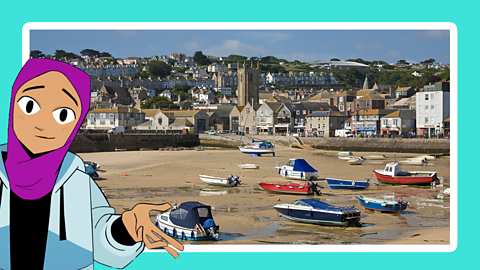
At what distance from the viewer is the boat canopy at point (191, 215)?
6619 mm

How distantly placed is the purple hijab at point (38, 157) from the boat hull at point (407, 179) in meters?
14.4

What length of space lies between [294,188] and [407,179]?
4.92 metres

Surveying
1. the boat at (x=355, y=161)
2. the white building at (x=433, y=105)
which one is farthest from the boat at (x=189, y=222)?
the boat at (x=355, y=161)

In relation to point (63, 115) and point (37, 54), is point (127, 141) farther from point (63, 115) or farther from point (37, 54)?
point (63, 115)

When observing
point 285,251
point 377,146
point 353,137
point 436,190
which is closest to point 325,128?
point 353,137

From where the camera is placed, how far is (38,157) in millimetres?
2889

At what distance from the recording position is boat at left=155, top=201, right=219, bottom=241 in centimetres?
665

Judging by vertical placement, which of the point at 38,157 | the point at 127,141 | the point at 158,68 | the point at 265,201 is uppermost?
the point at 158,68

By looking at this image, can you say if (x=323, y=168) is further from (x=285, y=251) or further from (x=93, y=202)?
(x=93, y=202)

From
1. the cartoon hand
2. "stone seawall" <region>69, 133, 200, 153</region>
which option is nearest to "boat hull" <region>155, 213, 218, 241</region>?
the cartoon hand

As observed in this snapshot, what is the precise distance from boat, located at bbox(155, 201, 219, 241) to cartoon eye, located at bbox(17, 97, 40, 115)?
389 centimetres

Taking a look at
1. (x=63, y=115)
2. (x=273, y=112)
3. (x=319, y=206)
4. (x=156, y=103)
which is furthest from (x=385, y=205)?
(x=156, y=103)

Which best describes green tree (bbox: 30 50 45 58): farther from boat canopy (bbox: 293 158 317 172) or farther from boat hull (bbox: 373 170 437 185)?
boat hull (bbox: 373 170 437 185)

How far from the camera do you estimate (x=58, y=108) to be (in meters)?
2.90
